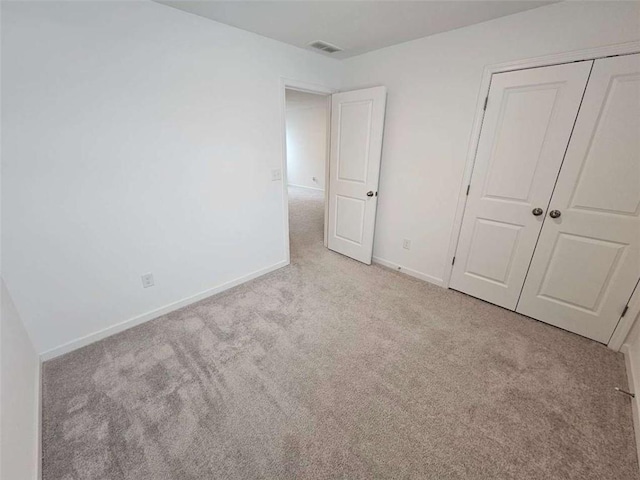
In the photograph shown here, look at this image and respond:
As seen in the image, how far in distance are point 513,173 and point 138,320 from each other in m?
3.23

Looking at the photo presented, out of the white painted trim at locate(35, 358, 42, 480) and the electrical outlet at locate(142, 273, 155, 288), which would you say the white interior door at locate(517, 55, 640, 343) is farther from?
the white painted trim at locate(35, 358, 42, 480)

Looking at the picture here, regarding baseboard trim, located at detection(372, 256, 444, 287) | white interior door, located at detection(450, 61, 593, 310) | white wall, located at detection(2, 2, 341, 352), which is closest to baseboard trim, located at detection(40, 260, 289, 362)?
white wall, located at detection(2, 2, 341, 352)

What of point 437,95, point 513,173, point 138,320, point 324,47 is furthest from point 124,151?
point 513,173

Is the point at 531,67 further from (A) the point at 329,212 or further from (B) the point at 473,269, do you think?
(A) the point at 329,212

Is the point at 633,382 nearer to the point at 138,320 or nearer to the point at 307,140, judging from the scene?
the point at 138,320

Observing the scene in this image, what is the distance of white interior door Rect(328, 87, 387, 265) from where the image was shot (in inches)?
108

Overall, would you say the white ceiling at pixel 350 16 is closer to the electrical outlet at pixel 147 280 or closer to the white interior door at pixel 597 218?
the white interior door at pixel 597 218

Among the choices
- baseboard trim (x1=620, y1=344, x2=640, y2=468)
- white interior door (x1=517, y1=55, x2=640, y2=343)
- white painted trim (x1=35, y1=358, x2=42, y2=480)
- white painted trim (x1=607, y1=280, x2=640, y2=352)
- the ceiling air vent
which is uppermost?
the ceiling air vent

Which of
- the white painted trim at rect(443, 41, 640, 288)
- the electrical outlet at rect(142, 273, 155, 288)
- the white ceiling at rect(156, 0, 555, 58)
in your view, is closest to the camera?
the white painted trim at rect(443, 41, 640, 288)

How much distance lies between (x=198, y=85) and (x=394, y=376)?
2531mm

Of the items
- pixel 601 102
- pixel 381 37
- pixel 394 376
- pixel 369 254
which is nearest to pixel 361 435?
pixel 394 376

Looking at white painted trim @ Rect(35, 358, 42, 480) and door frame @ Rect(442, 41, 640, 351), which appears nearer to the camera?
white painted trim @ Rect(35, 358, 42, 480)

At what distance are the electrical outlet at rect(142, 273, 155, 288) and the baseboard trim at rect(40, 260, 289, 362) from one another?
0.24 m

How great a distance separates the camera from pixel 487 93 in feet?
6.91
